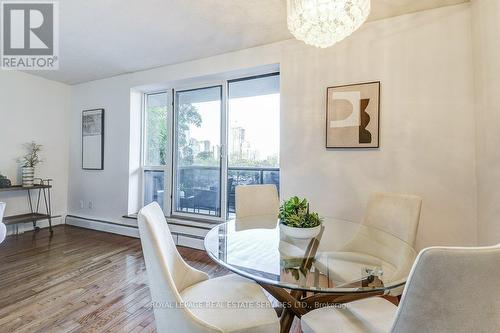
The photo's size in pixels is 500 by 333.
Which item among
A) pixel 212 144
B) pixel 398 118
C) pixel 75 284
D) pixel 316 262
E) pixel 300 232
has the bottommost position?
pixel 75 284

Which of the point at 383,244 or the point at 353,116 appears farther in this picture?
the point at 353,116

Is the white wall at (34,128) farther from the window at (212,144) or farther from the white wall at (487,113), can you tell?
the white wall at (487,113)

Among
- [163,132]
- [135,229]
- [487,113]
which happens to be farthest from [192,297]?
[163,132]

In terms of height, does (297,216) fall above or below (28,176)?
below

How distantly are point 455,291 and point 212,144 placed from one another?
3012 mm

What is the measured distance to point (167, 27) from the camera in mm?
2418

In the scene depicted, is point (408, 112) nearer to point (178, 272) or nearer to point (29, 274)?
point (178, 272)

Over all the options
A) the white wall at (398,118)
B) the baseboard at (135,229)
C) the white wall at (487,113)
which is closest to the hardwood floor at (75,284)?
the baseboard at (135,229)

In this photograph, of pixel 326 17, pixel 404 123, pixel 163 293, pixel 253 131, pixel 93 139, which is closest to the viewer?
pixel 163 293

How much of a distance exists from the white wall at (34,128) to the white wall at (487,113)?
5477 millimetres

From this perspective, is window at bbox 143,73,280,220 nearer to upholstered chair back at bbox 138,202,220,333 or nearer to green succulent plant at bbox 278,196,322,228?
green succulent plant at bbox 278,196,322,228

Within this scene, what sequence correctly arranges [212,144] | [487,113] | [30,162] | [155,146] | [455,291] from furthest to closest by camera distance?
[155,146]
[30,162]
[212,144]
[487,113]
[455,291]

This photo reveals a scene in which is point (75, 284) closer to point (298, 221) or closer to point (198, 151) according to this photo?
point (198, 151)

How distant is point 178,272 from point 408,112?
2269 mm
